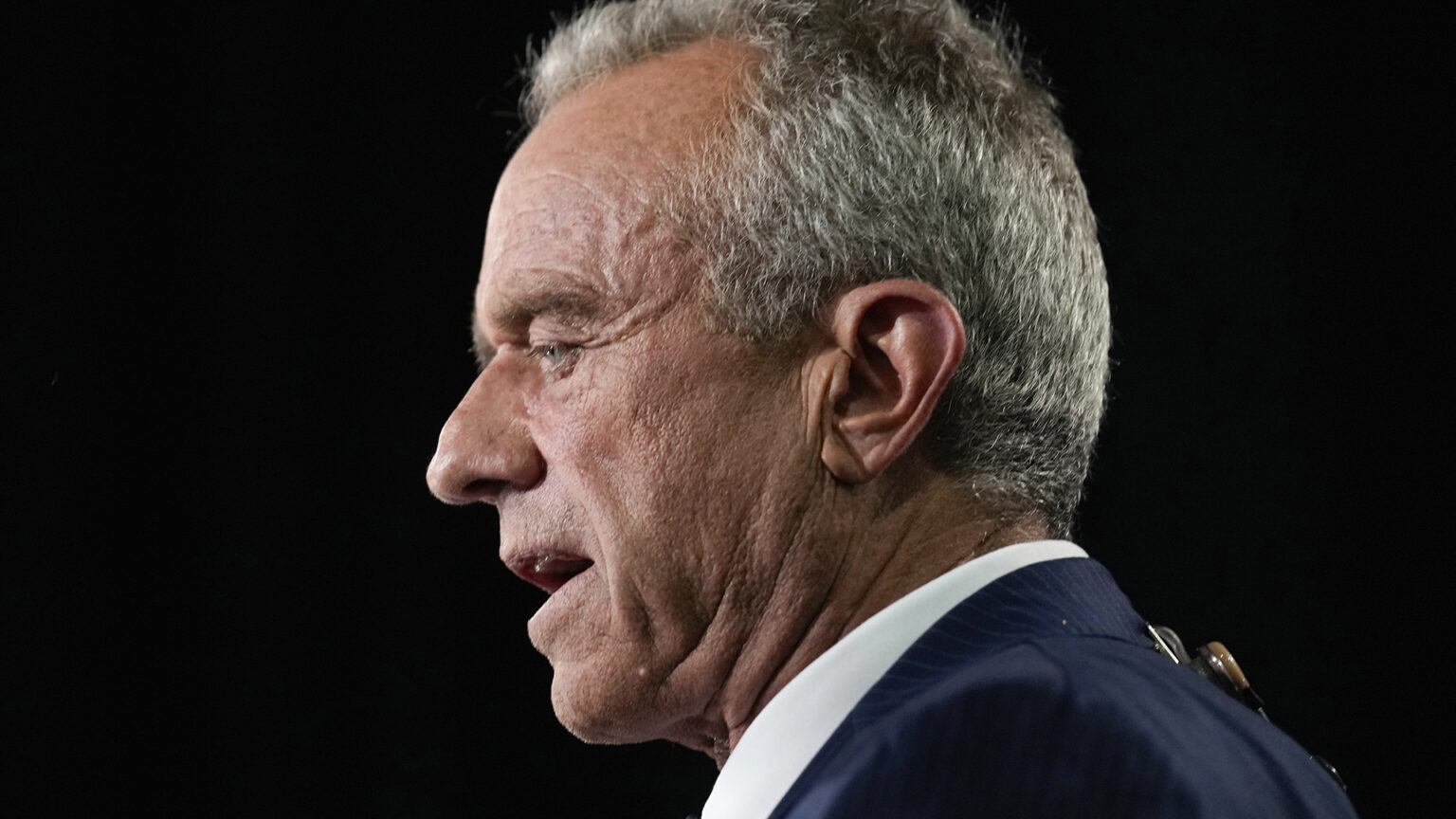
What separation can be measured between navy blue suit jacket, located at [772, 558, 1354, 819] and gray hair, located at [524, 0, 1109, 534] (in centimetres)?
22

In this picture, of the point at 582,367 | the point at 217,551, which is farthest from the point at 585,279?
the point at 217,551

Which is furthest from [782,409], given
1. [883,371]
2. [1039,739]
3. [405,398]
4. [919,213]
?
[405,398]

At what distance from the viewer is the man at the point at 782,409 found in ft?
3.82

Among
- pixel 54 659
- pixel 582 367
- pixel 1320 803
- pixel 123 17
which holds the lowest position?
pixel 1320 803

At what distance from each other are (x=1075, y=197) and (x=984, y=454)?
35 centimetres

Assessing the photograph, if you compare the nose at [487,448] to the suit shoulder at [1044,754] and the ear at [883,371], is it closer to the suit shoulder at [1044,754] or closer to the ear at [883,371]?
the ear at [883,371]

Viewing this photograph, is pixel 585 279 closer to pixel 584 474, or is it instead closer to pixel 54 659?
pixel 584 474

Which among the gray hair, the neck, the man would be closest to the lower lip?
the man

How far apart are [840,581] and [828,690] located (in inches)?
4.3

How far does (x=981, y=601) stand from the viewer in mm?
1137

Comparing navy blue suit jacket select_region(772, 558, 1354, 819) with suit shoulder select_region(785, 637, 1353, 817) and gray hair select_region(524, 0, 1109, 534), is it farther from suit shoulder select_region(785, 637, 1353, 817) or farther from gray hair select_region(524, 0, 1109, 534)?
gray hair select_region(524, 0, 1109, 534)

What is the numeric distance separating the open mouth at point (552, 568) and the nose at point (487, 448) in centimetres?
7

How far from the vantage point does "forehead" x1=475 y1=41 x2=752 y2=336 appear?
1273mm

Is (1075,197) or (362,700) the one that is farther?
(362,700)
